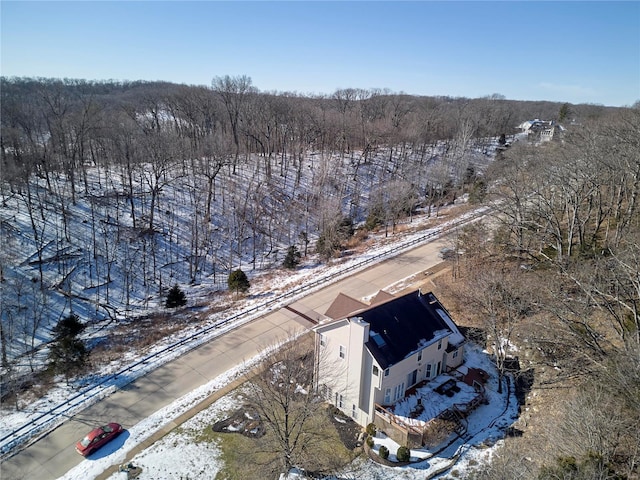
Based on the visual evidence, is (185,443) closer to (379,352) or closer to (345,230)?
(379,352)

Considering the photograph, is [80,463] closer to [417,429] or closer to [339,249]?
[417,429]

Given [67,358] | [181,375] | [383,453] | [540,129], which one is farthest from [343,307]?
[540,129]

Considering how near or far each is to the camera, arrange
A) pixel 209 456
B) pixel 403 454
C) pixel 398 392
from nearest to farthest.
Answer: pixel 403 454 < pixel 209 456 < pixel 398 392

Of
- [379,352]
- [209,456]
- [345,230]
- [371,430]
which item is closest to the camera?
[209,456]

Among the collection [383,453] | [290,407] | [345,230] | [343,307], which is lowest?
[383,453]

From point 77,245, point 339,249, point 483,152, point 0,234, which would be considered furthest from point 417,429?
point 483,152

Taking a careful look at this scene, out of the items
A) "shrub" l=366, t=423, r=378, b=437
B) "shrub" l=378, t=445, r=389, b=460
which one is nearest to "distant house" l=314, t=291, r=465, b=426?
"shrub" l=366, t=423, r=378, b=437
